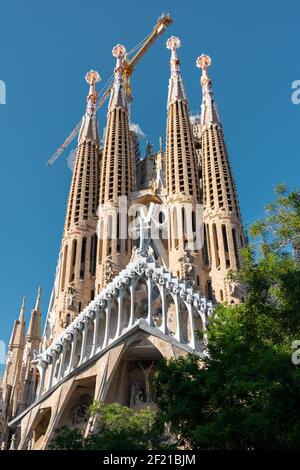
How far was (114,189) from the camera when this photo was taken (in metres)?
32.9

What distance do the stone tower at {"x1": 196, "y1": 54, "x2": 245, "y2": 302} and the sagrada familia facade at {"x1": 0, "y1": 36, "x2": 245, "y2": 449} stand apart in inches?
2.7

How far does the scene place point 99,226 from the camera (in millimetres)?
31406

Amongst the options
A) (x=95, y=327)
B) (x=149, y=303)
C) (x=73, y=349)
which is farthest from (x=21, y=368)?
(x=149, y=303)

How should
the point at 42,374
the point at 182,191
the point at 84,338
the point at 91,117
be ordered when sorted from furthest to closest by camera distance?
1. the point at 91,117
2. the point at 182,191
3. the point at 42,374
4. the point at 84,338

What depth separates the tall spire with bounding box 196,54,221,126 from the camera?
3594 centimetres

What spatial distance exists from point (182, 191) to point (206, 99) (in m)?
9.79

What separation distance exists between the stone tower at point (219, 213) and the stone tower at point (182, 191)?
29.0 inches

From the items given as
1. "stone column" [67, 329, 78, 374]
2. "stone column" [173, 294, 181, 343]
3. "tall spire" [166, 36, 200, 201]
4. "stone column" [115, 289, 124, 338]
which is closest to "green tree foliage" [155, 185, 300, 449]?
"stone column" [173, 294, 181, 343]

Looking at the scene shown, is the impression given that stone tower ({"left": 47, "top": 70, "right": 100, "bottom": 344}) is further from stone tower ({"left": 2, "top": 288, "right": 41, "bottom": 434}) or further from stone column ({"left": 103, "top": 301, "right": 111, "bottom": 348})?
stone column ({"left": 103, "top": 301, "right": 111, "bottom": 348})

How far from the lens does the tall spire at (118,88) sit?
39.1 m

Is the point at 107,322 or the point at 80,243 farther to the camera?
the point at 80,243

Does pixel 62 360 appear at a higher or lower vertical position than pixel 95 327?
lower

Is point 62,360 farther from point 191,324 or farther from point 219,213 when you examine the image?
point 219,213

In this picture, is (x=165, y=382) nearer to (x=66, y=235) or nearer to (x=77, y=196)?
(x=66, y=235)
